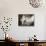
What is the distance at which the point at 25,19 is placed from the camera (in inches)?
147

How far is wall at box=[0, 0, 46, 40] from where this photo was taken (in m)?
3.69

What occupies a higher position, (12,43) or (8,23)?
(8,23)

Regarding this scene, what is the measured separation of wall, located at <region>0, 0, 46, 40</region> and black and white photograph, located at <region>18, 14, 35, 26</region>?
9 centimetres

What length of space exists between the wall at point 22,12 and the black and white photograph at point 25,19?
0.09 metres

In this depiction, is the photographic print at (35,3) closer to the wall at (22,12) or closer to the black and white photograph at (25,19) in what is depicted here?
the wall at (22,12)

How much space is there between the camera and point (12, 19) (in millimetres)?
3742

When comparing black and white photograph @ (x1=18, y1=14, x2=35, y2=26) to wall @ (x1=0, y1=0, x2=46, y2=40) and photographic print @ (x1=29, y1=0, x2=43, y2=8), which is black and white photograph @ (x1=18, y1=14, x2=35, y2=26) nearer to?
wall @ (x1=0, y1=0, x2=46, y2=40)

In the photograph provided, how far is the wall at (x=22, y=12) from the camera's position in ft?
12.1

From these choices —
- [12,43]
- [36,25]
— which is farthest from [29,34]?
[12,43]

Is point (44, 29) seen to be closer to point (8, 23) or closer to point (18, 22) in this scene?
point (18, 22)

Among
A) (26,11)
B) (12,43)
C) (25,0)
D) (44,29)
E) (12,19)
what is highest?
(25,0)

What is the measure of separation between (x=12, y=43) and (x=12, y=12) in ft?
3.30

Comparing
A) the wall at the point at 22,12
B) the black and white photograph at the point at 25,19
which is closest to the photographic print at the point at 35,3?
the wall at the point at 22,12

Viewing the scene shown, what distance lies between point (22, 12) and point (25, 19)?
0.77 feet
